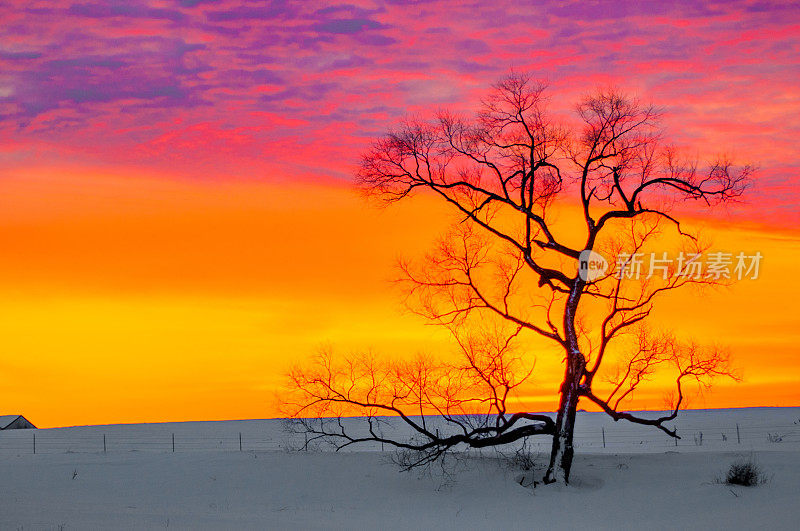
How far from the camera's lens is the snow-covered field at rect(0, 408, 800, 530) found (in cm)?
2331

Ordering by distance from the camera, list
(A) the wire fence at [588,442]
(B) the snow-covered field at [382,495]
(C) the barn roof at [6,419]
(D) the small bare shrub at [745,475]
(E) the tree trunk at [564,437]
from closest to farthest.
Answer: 1. (B) the snow-covered field at [382,495]
2. (D) the small bare shrub at [745,475]
3. (E) the tree trunk at [564,437]
4. (A) the wire fence at [588,442]
5. (C) the barn roof at [6,419]

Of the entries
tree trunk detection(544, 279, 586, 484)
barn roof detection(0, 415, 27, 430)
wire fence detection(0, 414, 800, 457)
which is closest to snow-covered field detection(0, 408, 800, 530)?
tree trunk detection(544, 279, 586, 484)

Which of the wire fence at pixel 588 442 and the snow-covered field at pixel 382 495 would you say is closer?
the snow-covered field at pixel 382 495

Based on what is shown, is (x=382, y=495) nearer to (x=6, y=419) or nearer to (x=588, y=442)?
(x=588, y=442)

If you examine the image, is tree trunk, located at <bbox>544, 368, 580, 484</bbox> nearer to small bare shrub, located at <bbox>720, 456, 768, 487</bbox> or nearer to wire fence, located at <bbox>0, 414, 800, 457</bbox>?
small bare shrub, located at <bbox>720, 456, 768, 487</bbox>

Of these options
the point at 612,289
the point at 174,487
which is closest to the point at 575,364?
the point at 612,289

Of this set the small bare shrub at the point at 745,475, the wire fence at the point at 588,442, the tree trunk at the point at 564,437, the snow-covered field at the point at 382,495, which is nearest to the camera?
the snow-covered field at the point at 382,495

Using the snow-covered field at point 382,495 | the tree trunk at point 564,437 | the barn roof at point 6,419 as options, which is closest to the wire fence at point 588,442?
the barn roof at point 6,419

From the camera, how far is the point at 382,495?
2678 centimetres

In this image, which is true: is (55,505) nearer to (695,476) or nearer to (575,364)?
(575,364)

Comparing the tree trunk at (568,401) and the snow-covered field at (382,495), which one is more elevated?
the tree trunk at (568,401)

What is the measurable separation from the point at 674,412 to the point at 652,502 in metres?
3.17

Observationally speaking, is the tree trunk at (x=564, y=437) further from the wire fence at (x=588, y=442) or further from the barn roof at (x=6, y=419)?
the barn roof at (x=6, y=419)

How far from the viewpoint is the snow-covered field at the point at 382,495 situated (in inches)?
918
